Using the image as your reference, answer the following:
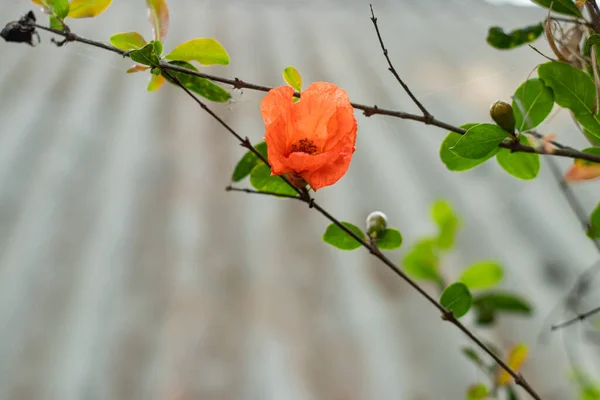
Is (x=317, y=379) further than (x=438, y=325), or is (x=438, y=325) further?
(x=438, y=325)

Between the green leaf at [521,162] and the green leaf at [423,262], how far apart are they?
30cm

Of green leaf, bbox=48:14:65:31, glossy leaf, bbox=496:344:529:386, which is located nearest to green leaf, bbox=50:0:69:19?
green leaf, bbox=48:14:65:31

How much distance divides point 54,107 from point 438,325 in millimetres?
1102

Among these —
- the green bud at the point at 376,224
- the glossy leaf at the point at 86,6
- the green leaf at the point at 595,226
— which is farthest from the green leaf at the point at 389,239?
the glossy leaf at the point at 86,6

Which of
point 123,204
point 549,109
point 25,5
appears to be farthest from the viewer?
point 25,5

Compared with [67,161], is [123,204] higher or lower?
lower

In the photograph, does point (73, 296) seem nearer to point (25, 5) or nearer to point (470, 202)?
point (470, 202)

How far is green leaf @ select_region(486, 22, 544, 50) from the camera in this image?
536mm

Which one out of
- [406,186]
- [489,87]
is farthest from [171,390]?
[489,87]

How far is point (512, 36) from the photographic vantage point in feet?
1.78

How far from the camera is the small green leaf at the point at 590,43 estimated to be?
15.5 inches

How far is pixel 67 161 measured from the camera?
1.22 metres

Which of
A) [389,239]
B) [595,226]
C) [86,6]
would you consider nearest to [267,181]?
[389,239]

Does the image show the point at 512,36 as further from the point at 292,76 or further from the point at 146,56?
the point at 146,56
